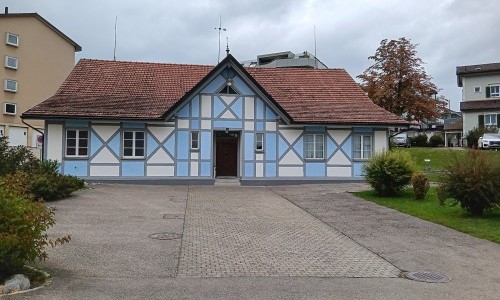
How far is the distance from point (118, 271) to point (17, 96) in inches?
1568

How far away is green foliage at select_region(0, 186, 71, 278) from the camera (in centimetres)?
646

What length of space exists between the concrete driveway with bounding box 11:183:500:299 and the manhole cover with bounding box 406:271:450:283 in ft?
0.55

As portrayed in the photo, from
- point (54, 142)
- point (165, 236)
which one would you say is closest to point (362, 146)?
point (54, 142)

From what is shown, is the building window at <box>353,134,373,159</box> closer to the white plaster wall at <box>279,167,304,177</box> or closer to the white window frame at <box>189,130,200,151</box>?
the white plaster wall at <box>279,167,304,177</box>

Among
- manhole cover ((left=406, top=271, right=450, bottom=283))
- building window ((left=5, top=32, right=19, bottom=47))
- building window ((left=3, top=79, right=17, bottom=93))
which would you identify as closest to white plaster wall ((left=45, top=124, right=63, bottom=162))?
manhole cover ((left=406, top=271, right=450, bottom=283))

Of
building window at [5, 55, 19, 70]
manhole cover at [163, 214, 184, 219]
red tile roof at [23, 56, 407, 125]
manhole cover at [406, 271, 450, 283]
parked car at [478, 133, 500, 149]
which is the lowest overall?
manhole cover at [406, 271, 450, 283]

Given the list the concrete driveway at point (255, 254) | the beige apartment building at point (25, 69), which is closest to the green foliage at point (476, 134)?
the concrete driveway at point (255, 254)

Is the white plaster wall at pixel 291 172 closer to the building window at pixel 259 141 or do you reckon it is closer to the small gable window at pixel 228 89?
the building window at pixel 259 141

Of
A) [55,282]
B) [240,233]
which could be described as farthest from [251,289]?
[240,233]

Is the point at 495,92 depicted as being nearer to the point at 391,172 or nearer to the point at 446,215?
the point at 391,172

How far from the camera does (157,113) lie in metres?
23.1

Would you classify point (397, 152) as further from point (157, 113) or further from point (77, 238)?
point (77, 238)

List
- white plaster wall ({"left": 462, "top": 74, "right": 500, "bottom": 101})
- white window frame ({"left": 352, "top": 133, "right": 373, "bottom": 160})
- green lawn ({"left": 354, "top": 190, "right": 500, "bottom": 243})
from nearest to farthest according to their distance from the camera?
green lawn ({"left": 354, "top": 190, "right": 500, "bottom": 243}) < white window frame ({"left": 352, "top": 133, "right": 373, "bottom": 160}) < white plaster wall ({"left": 462, "top": 74, "right": 500, "bottom": 101})

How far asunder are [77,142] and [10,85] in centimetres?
2327
